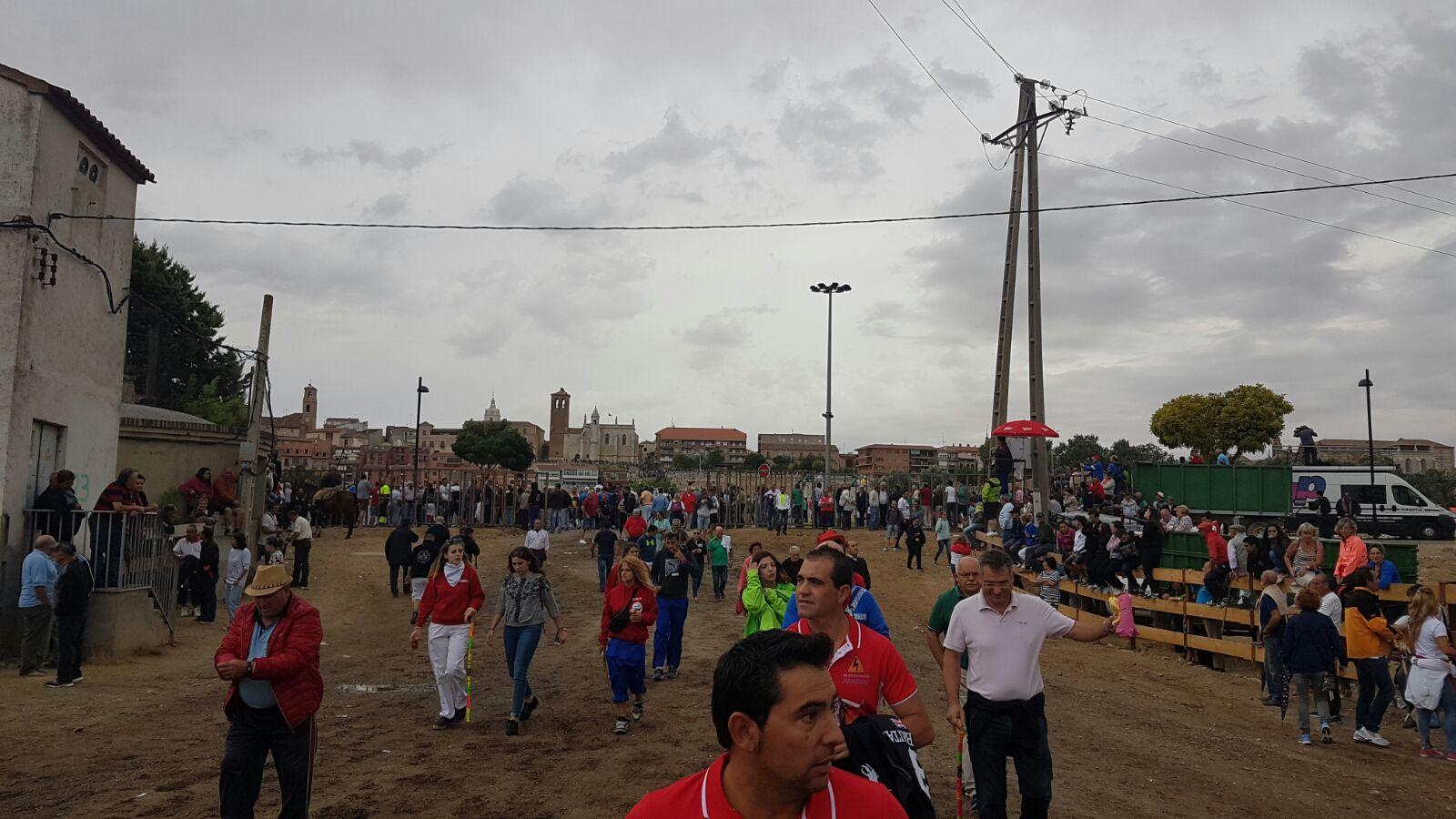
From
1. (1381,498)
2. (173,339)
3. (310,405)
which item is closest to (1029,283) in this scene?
(1381,498)

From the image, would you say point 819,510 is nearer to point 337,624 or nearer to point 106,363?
point 337,624

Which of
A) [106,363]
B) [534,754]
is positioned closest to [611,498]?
[106,363]

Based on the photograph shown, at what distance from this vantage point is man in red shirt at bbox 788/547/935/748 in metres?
4.00

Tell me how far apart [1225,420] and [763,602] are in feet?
→ 167

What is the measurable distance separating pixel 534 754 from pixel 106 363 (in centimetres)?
1214

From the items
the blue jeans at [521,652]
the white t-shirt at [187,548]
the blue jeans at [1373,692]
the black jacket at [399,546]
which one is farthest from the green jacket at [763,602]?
the white t-shirt at [187,548]

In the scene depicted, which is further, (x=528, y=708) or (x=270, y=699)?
(x=528, y=708)

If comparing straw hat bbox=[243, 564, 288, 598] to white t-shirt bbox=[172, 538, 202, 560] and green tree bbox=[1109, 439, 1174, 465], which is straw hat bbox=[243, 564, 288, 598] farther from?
green tree bbox=[1109, 439, 1174, 465]

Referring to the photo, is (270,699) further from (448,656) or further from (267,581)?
(448,656)

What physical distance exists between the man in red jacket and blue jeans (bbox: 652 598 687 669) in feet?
21.0

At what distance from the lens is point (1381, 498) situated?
27781 mm

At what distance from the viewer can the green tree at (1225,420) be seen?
49.9 m

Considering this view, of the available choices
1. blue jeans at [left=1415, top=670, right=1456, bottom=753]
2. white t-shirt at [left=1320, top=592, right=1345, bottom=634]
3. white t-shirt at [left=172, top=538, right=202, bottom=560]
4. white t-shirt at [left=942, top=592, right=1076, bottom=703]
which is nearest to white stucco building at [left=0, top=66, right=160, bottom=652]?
white t-shirt at [left=172, top=538, right=202, bottom=560]

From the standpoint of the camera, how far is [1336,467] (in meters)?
27.8
